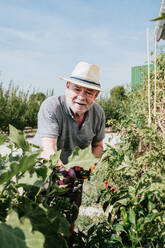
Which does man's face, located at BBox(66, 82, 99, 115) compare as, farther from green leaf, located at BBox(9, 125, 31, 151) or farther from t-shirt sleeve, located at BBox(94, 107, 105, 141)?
green leaf, located at BBox(9, 125, 31, 151)

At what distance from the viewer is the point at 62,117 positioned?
2.04 metres

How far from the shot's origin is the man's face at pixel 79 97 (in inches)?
75.7

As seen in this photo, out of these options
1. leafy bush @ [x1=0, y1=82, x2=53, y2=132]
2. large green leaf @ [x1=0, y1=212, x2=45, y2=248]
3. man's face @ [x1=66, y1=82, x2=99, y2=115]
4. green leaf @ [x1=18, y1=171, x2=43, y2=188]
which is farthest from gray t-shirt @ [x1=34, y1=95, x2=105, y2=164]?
leafy bush @ [x1=0, y1=82, x2=53, y2=132]

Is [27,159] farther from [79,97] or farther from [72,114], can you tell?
[72,114]

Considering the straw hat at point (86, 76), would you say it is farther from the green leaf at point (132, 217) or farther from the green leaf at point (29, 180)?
the green leaf at point (29, 180)

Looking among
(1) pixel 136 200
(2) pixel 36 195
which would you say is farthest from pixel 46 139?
(2) pixel 36 195

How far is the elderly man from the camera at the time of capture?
189 centimetres

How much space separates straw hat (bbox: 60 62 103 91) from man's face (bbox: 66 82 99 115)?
0.16 ft

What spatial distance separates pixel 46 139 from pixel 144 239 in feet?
3.24

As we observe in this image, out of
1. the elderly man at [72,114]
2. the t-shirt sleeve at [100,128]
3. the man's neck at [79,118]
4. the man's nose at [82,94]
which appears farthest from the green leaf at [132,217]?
the t-shirt sleeve at [100,128]

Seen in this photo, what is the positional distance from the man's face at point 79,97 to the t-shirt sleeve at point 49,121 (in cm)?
14

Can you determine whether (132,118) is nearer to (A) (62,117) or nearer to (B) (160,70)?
(B) (160,70)

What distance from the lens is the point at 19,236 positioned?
1.70 feet

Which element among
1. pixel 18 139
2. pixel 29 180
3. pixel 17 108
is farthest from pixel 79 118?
pixel 17 108
